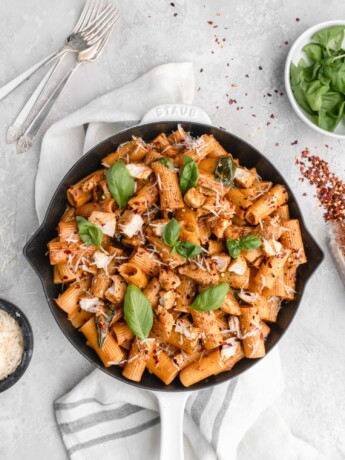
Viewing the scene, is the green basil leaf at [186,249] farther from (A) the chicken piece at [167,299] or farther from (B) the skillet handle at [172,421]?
(B) the skillet handle at [172,421]

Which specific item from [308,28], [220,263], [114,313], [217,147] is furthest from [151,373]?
[308,28]

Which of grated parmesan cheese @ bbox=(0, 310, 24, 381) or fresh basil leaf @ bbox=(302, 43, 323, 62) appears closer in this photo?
grated parmesan cheese @ bbox=(0, 310, 24, 381)

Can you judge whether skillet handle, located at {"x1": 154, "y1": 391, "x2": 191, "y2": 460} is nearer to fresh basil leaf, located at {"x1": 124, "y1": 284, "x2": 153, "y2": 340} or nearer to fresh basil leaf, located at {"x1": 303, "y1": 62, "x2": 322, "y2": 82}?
fresh basil leaf, located at {"x1": 124, "y1": 284, "x2": 153, "y2": 340}

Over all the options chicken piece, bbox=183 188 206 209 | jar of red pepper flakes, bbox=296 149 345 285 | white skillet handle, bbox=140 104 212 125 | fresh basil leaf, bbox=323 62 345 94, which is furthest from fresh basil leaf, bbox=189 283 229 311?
fresh basil leaf, bbox=323 62 345 94

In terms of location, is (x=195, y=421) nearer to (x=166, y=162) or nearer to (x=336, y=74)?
(x=166, y=162)

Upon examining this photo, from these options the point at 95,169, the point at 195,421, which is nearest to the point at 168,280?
the point at 95,169

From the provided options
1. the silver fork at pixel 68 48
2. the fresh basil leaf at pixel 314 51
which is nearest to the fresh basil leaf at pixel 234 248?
the fresh basil leaf at pixel 314 51
